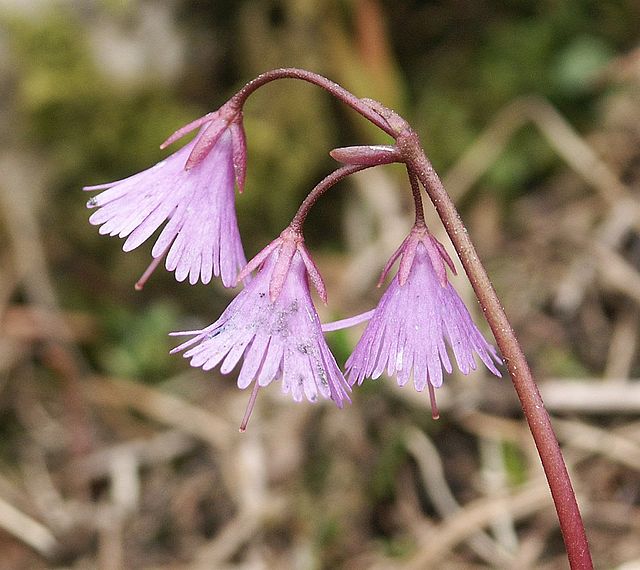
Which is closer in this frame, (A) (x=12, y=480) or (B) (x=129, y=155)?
(A) (x=12, y=480)

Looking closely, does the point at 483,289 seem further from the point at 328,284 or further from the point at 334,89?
the point at 328,284

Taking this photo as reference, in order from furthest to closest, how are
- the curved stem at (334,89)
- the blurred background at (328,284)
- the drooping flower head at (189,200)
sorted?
the blurred background at (328,284), the drooping flower head at (189,200), the curved stem at (334,89)

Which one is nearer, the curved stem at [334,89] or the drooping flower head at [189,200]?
the curved stem at [334,89]

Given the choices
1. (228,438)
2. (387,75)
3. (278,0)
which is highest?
(278,0)

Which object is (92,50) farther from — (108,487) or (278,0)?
(108,487)

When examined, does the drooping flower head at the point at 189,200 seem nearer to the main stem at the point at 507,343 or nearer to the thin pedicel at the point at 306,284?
the thin pedicel at the point at 306,284

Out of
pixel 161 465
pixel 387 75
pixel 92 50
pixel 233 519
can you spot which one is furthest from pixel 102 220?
pixel 387 75

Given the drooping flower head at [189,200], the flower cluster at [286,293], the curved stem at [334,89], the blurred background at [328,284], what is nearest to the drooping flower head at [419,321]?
the flower cluster at [286,293]
